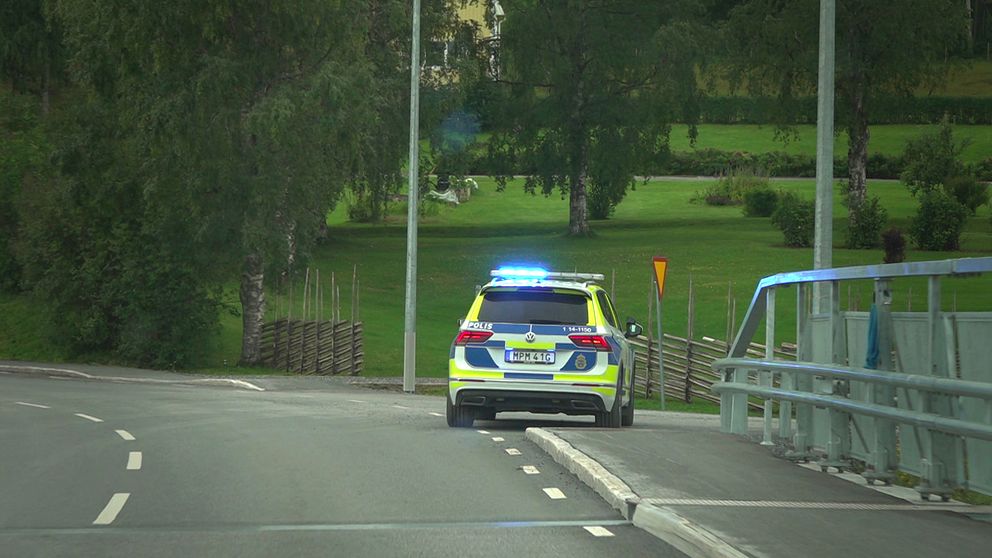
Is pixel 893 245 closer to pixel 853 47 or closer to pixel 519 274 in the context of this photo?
pixel 853 47

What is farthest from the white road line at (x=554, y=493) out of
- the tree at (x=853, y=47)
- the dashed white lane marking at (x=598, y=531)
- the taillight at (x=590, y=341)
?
the tree at (x=853, y=47)

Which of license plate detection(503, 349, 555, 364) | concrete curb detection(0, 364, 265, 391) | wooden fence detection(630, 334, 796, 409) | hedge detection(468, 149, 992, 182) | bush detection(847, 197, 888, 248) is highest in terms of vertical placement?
hedge detection(468, 149, 992, 182)

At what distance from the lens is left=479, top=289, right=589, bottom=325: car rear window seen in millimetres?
19391

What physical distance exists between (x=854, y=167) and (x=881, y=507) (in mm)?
59865

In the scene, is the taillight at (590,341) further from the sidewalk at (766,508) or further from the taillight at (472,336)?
the sidewalk at (766,508)

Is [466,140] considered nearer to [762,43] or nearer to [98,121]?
[762,43]

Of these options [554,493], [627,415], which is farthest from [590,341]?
[554,493]

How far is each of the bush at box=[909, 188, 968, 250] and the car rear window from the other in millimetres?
46893

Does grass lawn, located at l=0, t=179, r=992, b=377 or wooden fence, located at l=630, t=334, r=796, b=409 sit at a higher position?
grass lawn, located at l=0, t=179, r=992, b=377

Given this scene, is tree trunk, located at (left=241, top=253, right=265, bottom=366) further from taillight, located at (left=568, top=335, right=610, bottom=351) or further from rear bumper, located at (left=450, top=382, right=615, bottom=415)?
taillight, located at (left=568, top=335, right=610, bottom=351)

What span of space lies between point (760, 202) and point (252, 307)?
4329 centimetres

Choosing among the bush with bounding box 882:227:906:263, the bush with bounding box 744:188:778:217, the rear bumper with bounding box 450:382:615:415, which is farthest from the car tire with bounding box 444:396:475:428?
the bush with bounding box 744:188:778:217

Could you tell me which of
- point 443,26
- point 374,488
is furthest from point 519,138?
point 374,488

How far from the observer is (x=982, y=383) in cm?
1036
